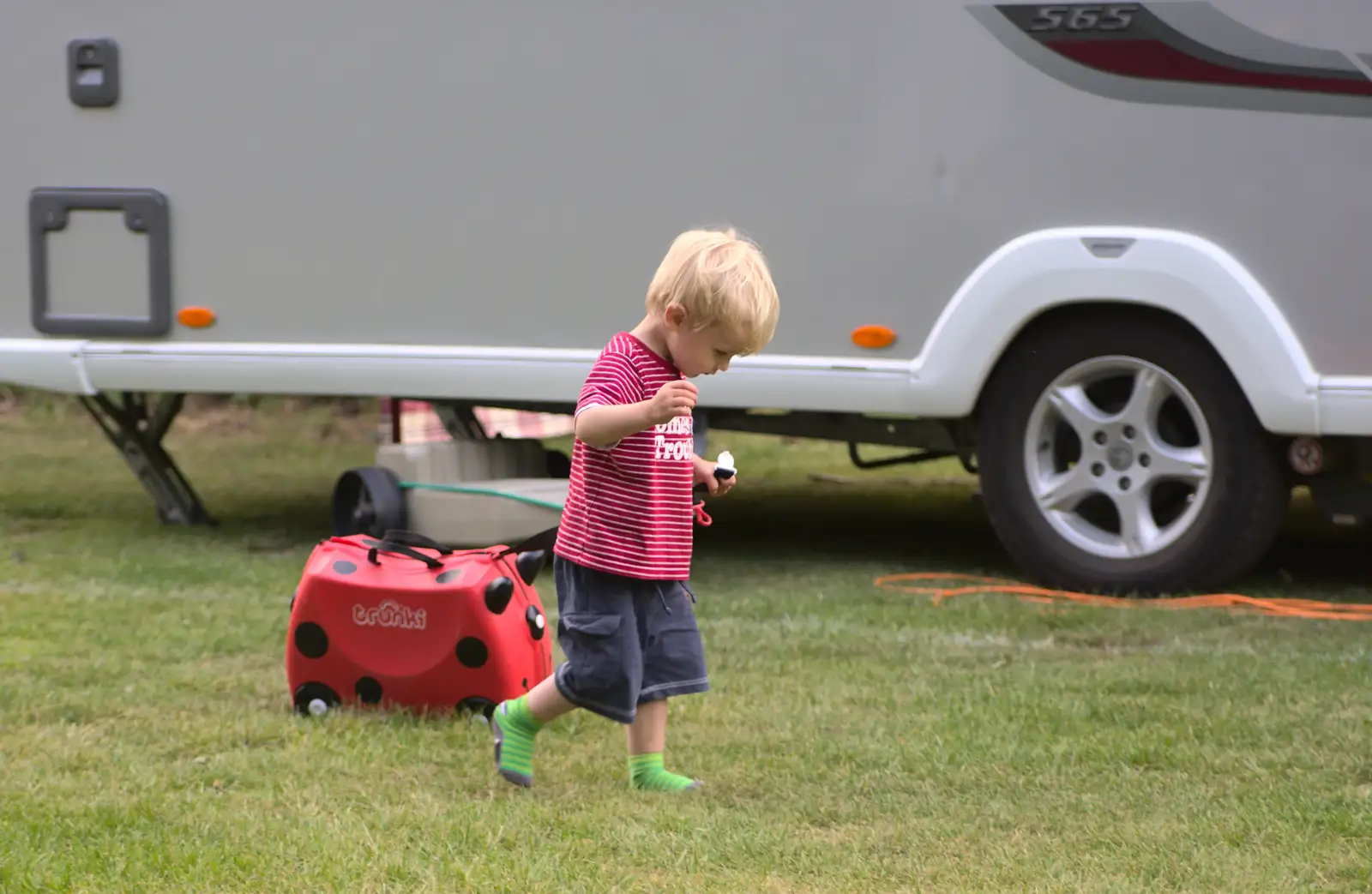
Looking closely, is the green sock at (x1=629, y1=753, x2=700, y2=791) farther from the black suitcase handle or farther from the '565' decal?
the '565' decal

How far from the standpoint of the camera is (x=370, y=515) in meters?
6.37

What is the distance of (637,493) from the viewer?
3439mm

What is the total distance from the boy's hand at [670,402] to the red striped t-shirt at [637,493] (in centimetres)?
23

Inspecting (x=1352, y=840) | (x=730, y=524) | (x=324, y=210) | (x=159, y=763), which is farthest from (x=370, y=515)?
(x=1352, y=840)

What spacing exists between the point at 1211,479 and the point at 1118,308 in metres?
0.63

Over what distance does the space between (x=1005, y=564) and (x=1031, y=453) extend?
747 millimetres

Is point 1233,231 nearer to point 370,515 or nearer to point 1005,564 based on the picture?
point 1005,564

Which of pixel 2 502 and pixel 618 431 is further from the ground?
pixel 618 431

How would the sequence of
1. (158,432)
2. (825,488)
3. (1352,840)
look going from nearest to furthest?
(1352,840) → (158,432) → (825,488)

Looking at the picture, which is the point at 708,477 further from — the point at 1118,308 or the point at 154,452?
the point at 154,452

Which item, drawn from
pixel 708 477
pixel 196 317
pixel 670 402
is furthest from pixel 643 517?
pixel 196 317

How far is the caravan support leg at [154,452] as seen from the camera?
7250mm

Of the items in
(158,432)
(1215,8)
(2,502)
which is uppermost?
(1215,8)

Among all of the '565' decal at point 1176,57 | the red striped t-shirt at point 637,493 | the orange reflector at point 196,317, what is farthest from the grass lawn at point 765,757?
the '565' decal at point 1176,57
